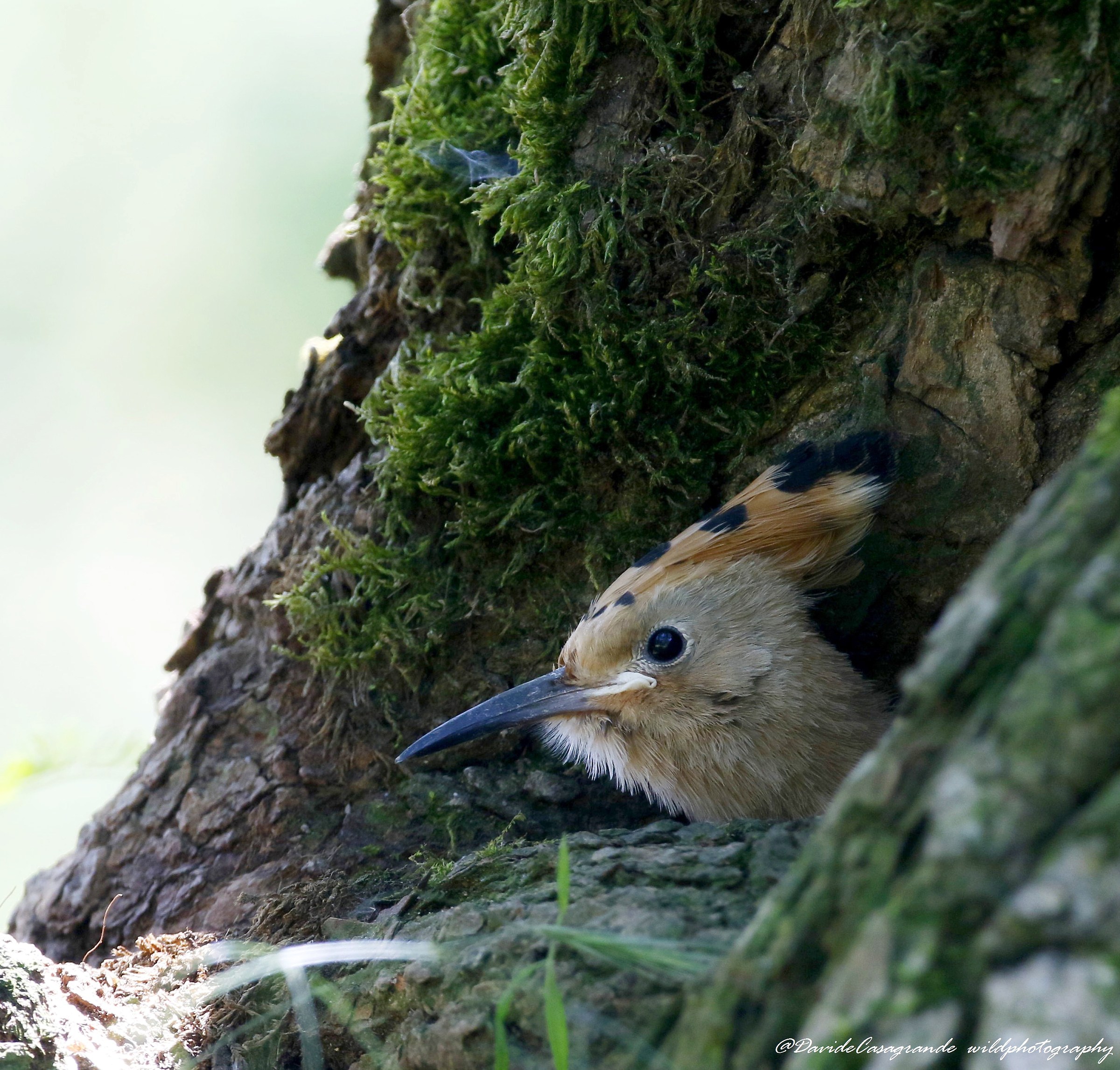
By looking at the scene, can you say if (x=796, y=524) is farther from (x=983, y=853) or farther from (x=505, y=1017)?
(x=983, y=853)

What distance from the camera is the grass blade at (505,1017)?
5.37ft

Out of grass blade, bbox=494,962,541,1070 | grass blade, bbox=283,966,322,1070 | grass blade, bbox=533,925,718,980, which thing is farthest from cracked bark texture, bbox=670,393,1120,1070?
grass blade, bbox=283,966,322,1070

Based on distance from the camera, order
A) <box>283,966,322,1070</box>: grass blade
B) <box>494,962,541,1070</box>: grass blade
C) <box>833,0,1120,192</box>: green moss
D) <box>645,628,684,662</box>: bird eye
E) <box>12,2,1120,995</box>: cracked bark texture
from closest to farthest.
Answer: <box>494,962,541,1070</box>: grass blade → <box>283,966,322,1070</box>: grass blade → <box>833,0,1120,192</box>: green moss → <box>12,2,1120,995</box>: cracked bark texture → <box>645,628,684,662</box>: bird eye

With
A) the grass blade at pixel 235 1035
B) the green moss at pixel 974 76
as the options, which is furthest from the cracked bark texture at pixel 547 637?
the grass blade at pixel 235 1035

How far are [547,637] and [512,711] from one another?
1.45 ft

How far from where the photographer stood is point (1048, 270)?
265 centimetres

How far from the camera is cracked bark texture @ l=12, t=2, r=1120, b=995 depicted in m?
2.65

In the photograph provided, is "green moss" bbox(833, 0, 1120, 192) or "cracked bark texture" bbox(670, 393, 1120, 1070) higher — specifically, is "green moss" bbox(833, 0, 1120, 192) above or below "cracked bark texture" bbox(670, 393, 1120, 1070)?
above

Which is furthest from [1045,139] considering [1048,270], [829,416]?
[829,416]

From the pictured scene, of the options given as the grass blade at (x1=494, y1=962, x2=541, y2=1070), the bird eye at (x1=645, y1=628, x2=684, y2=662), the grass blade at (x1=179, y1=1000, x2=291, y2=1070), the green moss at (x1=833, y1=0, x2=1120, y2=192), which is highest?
the green moss at (x1=833, y1=0, x2=1120, y2=192)

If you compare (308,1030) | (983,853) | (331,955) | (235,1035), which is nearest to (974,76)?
(983,853)

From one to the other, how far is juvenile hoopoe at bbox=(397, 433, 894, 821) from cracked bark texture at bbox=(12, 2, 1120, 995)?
0.19 metres

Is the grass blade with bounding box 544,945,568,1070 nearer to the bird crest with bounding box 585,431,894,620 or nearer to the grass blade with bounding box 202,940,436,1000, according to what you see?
the grass blade with bounding box 202,940,436,1000

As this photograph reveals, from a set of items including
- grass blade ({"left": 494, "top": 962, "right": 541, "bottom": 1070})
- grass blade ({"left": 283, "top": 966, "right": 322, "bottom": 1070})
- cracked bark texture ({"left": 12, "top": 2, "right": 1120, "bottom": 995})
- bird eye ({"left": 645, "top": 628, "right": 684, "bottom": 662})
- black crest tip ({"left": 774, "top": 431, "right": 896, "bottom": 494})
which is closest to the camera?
grass blade ({"left": 494, "top": 962, "right": 541, "bottom": 1070})
